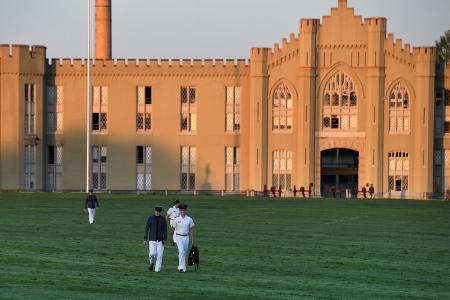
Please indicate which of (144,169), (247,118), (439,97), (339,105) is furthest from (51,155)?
(439,97)

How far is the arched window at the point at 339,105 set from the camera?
10125 cm

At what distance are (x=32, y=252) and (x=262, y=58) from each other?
5716 centimetres

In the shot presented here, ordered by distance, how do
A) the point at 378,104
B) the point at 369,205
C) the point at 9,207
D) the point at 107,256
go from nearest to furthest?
the point at 107,256
the point at 9,207
the point at 369,205
the point at 378,104

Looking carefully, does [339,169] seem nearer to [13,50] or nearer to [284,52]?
[284,52]

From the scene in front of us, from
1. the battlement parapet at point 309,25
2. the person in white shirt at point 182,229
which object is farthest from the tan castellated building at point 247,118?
the person in white shirt at point 182,229

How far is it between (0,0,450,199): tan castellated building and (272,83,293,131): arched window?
0.07m

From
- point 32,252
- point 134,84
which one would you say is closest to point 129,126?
point 134,84

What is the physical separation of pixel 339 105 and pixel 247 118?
6706mm

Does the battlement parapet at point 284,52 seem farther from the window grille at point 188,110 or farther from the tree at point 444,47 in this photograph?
the tree at point 444,47

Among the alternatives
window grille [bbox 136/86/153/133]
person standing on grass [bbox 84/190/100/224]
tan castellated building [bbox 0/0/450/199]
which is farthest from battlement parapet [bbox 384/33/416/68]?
person standing on grass [bbox 84/190/100/224]

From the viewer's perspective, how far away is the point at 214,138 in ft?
340

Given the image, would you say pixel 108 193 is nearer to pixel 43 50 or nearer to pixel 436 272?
pixel 43 50

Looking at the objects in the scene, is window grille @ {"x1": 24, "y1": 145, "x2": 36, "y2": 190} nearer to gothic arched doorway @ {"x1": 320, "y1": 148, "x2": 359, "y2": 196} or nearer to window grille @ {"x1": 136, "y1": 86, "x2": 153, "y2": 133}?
window grille @ {"x1": 136, "y1": 86, "x2": 153, "y2": 133}

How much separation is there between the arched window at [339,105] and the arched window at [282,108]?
2.47 meters
